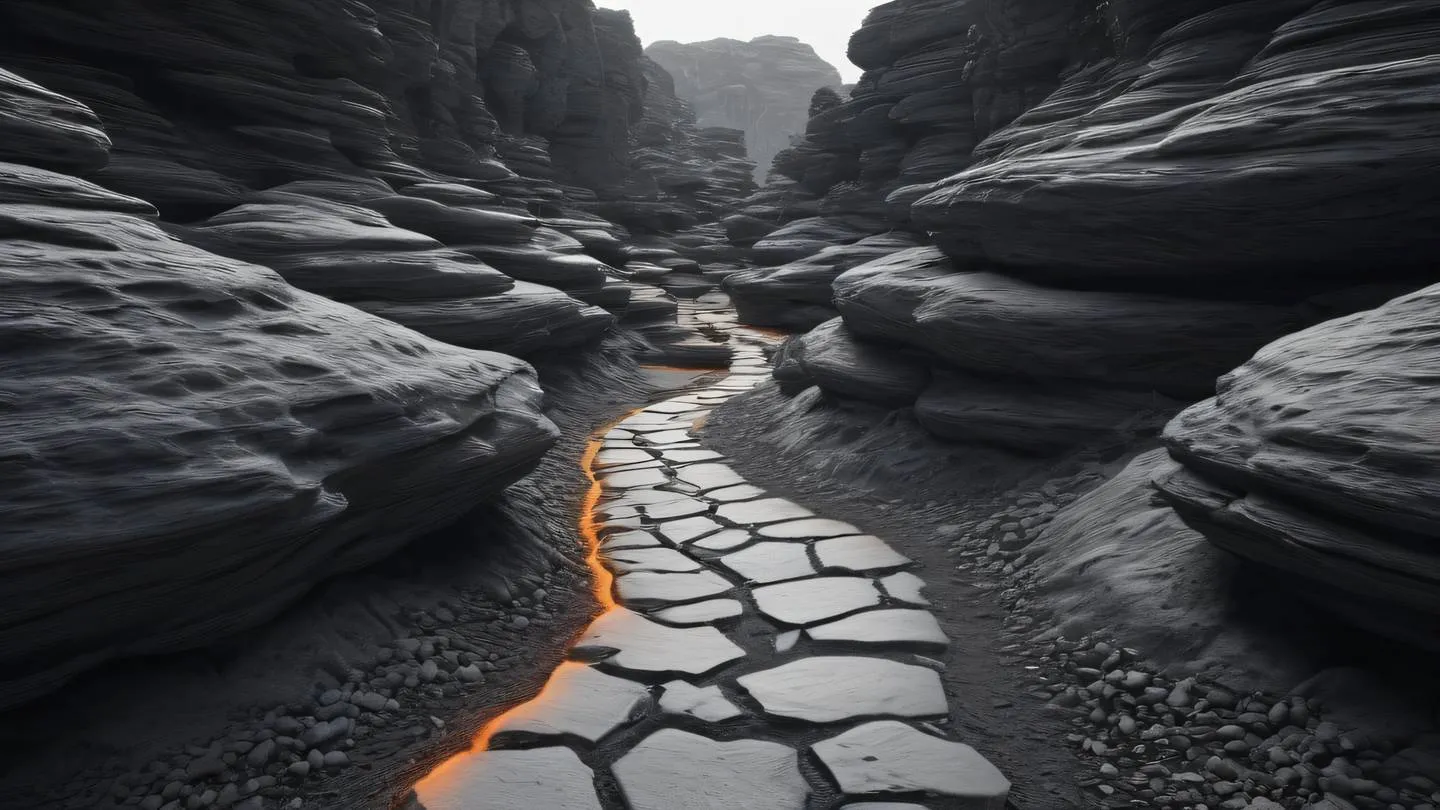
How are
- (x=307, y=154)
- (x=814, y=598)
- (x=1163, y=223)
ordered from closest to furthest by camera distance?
(x=814, y=598) → (x=1163, y=223) → (x=307, y=154)

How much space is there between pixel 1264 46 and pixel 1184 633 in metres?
4.96

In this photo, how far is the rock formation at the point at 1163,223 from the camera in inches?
184

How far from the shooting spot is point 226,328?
3744 millimetres

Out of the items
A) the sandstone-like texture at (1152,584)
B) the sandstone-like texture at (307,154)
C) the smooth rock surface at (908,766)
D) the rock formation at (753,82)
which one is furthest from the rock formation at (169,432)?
the rock formation at (753,82)

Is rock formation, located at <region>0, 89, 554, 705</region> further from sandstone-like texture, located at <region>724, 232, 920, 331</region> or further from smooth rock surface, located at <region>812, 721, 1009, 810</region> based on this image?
sandstone-like texture, located at <region>724, 232, 920, 331</region>

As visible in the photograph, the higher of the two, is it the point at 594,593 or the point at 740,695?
the point at 740,695

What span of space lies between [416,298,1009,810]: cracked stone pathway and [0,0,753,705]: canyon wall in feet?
3.94

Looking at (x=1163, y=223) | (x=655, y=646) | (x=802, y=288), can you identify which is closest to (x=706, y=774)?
(x=655, y=646)

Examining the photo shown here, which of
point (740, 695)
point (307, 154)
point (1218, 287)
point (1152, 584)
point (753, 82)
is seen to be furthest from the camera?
point (753, 82)

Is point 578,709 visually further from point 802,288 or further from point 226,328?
point 802,288

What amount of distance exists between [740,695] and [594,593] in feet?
5.41

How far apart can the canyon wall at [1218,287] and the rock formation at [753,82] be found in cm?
5318

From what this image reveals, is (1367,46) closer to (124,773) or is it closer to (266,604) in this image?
(266,604)

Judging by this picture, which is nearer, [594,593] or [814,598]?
[814,598]
